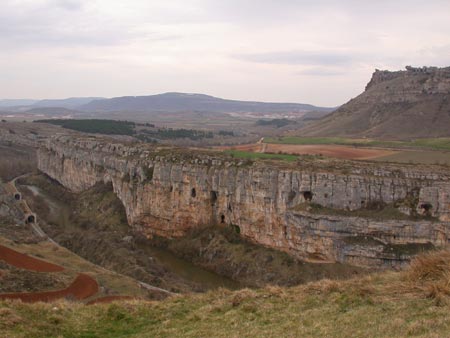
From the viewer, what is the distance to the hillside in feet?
276

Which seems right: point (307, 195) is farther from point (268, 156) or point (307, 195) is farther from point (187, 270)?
point (268, 156)

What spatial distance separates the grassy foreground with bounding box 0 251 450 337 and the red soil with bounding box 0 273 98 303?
8.22 meters

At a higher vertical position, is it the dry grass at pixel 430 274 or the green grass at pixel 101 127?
the green grass at pixel 101 127

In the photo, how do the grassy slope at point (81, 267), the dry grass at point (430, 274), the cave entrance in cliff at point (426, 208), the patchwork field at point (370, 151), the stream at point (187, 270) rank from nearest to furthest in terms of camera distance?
the dry grass at point (430, 274)
the grassy slope at point (81, 267)
the cave entrance in cliff at point (426, 208)
the stream at point (187, 270)
the patchwork field at point (370, 151)

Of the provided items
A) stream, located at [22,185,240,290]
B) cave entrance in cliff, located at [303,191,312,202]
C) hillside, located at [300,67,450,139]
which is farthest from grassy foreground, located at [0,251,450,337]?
hillside, located at [300,67,450,139]

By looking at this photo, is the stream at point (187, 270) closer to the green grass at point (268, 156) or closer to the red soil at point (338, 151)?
the green grass at point (268, 156)

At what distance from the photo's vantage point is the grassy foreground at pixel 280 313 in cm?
1180

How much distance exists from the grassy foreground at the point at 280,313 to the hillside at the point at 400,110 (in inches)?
2757

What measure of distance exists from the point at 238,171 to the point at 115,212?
17030mm

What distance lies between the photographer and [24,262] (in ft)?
101

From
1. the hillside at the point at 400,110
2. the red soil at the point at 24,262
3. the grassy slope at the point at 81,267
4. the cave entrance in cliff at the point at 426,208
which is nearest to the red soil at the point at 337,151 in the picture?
the cave entrance in cliff at the point at 426,208

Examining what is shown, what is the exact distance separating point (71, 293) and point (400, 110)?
8054 cm

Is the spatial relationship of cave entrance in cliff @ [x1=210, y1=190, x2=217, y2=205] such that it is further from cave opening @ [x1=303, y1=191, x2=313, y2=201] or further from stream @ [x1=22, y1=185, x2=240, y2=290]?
cave opening @ [x1=303, y1=191, x2=313, y2=201]

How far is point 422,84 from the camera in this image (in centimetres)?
9494
